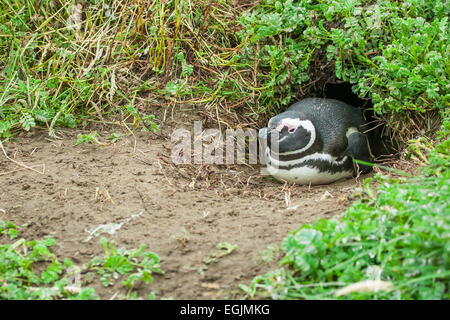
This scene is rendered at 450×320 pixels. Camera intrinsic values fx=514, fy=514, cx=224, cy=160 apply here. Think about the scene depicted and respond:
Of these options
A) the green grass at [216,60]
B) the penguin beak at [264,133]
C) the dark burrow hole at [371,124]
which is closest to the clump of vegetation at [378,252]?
the green grass at [216,60]

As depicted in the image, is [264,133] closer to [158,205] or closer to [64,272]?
[158,205]

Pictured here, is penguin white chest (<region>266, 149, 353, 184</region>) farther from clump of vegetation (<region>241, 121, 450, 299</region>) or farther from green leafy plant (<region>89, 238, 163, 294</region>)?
green leafy plant (<region>89, 238, 163, 294</region>)

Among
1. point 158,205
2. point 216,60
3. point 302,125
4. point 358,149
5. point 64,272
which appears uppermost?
point 216,60

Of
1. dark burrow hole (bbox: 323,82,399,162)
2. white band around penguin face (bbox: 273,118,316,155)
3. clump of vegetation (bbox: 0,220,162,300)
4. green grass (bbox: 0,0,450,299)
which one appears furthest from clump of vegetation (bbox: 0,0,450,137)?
clump of vegetation (bbox: 0,220,162,300)

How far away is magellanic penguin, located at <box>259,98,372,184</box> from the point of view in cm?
361

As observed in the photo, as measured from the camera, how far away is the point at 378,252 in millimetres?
→ 1978

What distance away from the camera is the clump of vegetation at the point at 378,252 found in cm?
186

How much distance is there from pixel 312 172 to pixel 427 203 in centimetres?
156

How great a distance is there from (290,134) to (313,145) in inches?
7.7

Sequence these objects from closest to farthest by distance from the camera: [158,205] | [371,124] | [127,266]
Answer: [127,266] < [158,205] < [371,124]

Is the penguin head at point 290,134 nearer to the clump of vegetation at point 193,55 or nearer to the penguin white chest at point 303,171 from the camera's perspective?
the penguin white chest at point 303,171

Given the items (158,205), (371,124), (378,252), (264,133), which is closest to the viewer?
(378,252)

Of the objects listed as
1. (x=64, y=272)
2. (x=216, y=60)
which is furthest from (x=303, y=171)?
(x=64, y=272)
